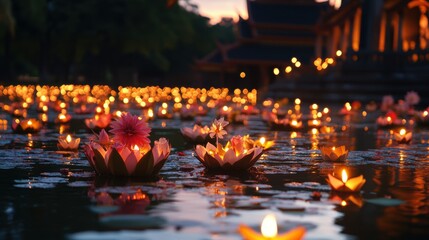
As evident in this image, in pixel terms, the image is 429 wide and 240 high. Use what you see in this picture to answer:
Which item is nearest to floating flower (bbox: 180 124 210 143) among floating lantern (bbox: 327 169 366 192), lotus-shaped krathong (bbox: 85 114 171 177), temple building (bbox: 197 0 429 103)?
lotus-shaped krathong (bbox: 85 114 171 177)

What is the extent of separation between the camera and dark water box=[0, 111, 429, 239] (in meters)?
4.57

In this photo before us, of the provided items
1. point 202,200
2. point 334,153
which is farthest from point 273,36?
point 202,200

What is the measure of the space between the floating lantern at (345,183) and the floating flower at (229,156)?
1.32 metres

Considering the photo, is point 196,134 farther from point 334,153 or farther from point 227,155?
point 227,155

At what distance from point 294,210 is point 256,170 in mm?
2377

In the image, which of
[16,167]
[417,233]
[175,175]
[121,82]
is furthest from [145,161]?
[121,82]

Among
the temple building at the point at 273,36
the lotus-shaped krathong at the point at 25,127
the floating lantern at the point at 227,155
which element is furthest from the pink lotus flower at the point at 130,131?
the temple building at the point at 273,36

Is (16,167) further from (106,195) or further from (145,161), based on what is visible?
(106,195)

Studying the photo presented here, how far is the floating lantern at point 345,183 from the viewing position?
19.7ft

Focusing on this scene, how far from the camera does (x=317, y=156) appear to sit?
9.40 m

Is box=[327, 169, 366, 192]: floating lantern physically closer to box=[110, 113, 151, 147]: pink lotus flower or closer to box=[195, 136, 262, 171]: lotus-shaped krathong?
box=[195, 136, 262, 171]: lotus-shaped krathong

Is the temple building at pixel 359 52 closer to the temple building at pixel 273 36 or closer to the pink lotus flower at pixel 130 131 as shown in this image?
the temple building at pixel 273 36

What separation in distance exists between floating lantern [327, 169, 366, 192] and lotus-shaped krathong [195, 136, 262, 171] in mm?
1331

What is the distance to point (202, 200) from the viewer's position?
5652mm
